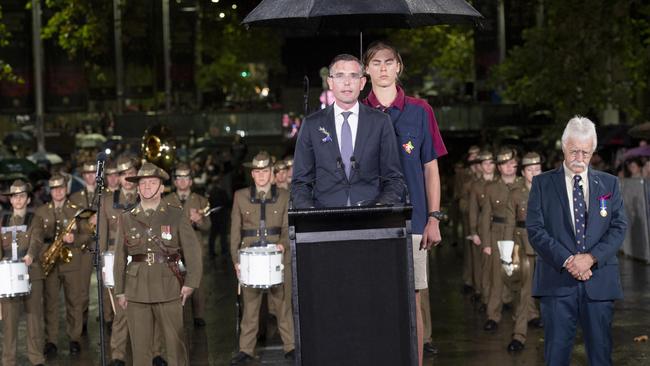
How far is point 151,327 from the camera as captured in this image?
12.6 meters

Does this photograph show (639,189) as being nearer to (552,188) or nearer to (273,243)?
(273,243)

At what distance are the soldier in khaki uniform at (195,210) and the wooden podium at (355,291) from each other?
28.5ft

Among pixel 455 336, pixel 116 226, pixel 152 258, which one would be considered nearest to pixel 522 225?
pixel 455 336

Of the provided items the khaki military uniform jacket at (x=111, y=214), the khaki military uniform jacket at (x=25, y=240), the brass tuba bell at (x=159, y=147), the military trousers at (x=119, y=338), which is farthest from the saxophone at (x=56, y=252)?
the brass tuba bell at (x=159, y=147)

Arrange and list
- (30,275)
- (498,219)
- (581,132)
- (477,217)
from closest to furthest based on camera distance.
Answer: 1. (581,132)
2. (30,275)
3. (498,219)
4. (477,217)

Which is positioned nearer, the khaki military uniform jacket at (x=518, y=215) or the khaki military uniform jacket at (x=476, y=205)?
the khaki military uniform jacket at (x=518, y=215)

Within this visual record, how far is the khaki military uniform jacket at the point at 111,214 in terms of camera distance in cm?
1480

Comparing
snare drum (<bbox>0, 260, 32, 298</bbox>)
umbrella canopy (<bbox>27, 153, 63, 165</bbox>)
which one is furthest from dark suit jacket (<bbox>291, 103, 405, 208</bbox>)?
umbrella canopy (<bbox>27, 153, 63, 165</bbox>)

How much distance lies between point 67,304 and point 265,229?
2803 millimetres

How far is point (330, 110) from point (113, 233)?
743 cm

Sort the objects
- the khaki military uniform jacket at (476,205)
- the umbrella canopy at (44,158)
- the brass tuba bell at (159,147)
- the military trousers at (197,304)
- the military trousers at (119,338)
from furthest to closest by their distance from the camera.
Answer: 1. the umbrella canopy at (44,158)
2. the brass tuba bell at (159,147)
3. the khaki military uniform jacket at (476,205)
4. the military trousers at (197,304)
5. the military trousers at (119,338)

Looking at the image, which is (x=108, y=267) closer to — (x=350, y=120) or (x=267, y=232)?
(x=267, y=232)

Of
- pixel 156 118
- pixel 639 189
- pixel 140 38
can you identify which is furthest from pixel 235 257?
pixel 156 118

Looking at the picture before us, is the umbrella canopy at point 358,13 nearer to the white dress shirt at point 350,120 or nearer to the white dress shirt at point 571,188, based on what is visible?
the white dress shirt at point 350,120
